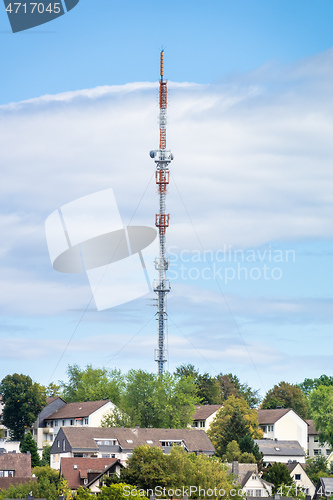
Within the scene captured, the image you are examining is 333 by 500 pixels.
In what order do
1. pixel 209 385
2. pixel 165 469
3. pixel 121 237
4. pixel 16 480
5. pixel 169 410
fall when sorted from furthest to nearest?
1. pixel 209 385
2. pixel 169 410
3. pixel 121 237
4. pixel 16 480
5. pixel 165 469

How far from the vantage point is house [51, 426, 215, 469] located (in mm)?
88438

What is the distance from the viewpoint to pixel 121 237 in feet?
276

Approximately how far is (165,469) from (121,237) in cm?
2437

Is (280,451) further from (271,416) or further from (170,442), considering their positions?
(170,442)

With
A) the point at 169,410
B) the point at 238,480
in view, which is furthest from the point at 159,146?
the point at 238,480

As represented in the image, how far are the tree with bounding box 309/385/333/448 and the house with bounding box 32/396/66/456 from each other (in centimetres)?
3320

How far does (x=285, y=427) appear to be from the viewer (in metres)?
115

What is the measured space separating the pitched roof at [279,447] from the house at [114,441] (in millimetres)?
10093

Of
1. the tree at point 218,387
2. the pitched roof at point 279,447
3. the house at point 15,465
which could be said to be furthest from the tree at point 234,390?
the house at point 15,465

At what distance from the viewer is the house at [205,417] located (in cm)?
11412

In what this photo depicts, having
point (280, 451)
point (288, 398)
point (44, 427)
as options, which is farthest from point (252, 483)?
point (288, 398)

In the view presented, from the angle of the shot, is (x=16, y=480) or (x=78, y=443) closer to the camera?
(x=16, y=480)

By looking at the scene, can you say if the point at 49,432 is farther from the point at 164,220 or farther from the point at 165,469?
the point at 165,469

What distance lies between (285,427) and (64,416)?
29038 mm
